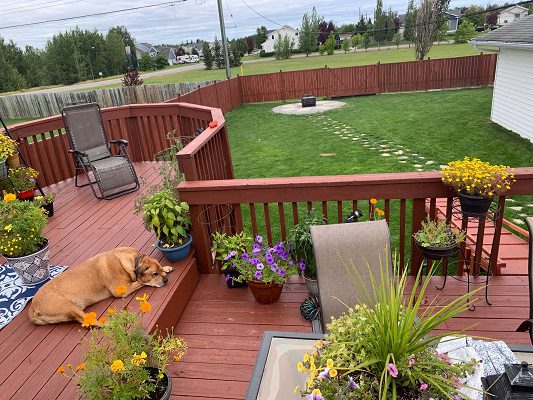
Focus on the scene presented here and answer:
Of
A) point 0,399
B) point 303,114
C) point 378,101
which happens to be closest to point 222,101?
point 303,114

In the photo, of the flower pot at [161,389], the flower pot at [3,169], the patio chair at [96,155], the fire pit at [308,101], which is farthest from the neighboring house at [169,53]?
the flower pot at [161,389]

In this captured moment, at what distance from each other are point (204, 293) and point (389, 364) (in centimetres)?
214

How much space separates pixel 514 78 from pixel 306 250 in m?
9.29

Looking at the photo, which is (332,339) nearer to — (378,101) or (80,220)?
(80,220)

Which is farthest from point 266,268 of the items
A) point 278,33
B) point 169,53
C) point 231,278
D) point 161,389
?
point 169,53

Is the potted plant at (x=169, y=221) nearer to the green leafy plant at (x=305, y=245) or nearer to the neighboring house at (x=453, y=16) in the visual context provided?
the green leafy plant at (x=305, y=245)

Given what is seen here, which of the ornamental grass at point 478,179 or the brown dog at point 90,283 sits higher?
the ornamental grass at point 478,179

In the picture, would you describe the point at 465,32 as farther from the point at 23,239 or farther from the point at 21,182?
the point at 23,239

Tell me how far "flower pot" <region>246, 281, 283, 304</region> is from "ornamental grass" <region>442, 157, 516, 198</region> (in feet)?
4.66

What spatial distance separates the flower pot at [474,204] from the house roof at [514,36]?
25.4 ft

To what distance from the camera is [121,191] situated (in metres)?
4.93

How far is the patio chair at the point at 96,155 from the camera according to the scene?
4.71 m

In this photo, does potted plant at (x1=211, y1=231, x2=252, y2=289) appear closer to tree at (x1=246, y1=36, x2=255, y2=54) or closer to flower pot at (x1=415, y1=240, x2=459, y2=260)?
flower pot at (x1=415, y1=240, x2=459, y2=260)

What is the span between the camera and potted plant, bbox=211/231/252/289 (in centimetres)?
296
